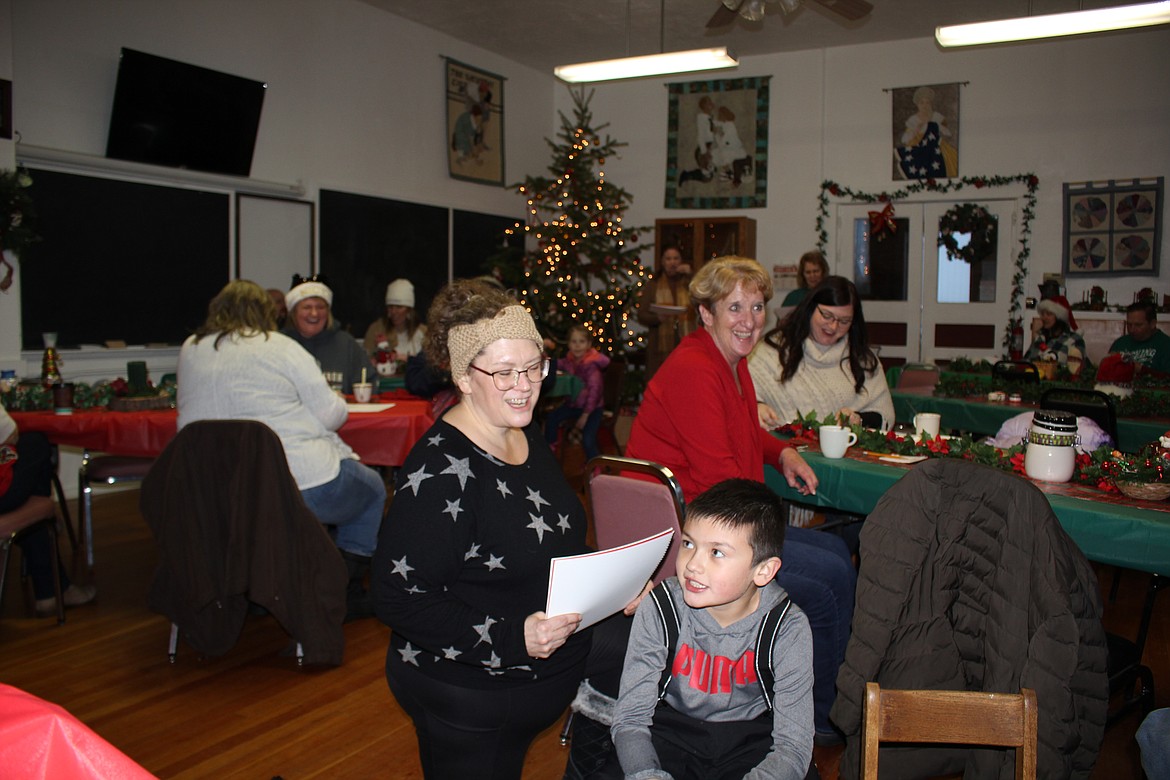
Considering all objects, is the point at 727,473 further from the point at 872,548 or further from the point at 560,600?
the point at 560,600

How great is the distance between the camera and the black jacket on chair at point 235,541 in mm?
3152

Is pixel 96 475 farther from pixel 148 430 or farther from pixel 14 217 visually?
pixel 14 217

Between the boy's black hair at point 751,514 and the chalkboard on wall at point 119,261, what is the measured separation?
18.3ft

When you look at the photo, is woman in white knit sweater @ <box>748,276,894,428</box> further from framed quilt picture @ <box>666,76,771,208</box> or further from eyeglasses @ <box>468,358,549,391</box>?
framed quilt picture @ <box>666,76,771,208</box>

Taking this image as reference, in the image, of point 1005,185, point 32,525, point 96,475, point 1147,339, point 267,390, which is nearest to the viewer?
point 267,390

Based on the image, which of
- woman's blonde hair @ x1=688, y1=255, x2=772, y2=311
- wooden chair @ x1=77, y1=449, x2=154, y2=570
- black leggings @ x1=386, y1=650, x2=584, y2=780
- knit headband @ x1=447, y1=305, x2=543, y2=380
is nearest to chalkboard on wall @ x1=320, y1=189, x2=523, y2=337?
wooden chair @ x1=77, y1=449, x2=154, y2=570

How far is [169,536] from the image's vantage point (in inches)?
126

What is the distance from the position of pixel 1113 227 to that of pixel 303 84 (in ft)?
26.0

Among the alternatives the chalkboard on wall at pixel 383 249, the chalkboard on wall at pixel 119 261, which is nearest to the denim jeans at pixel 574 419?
the chalkboard on wall at pixel 383 249

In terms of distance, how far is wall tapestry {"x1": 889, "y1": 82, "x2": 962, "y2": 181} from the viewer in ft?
30.2

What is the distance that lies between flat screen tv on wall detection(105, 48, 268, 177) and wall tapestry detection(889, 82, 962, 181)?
6535 mm

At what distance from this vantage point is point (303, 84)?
306 inches

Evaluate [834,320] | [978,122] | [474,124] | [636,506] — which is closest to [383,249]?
[474,124]

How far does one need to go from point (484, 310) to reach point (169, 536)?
2.05 meters
